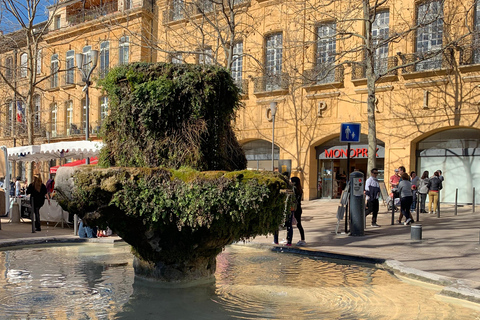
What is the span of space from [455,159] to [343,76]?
6.14 metres

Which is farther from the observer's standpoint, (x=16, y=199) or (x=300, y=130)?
(x=300, y=130)

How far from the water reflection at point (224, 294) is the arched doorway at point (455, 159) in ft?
46.9

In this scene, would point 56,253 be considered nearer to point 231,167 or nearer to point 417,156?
point 231,167

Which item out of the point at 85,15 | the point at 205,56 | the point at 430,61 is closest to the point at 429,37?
the point at 430,61

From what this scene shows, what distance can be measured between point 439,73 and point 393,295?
1624 cm

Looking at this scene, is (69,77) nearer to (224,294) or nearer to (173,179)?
(173,179)

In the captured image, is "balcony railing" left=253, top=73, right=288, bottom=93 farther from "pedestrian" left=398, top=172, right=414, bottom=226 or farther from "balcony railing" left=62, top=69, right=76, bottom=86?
"balcony railing" left=62, top=69, right=76, bottom=86

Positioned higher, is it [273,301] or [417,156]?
[417,156]

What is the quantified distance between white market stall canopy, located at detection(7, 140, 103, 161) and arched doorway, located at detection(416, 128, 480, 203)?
1367cm

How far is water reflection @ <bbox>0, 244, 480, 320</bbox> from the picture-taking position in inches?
192

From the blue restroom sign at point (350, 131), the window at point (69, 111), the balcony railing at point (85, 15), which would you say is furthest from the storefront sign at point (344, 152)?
the window at point (69, 111)

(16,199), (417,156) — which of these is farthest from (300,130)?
(16,199)

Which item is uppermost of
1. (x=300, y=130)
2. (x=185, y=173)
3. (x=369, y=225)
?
(x=300, y=130)

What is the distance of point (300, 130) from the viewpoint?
80.1 feet
